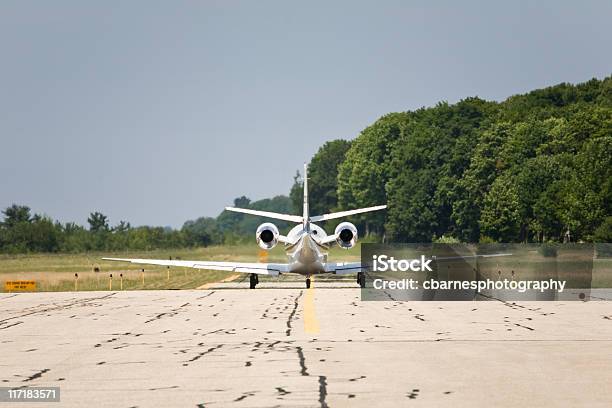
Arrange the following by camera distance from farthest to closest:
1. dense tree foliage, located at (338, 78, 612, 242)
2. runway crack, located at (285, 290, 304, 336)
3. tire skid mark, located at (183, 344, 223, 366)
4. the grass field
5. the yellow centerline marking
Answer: dense tree foliage, located at (338, 78, 612, 242) → the grass field → the yellow centerline marking → runway crack, located at (285, 290, 304, 336) → tire skid mark, located at (183, 344, 223, 366)

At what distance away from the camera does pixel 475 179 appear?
12612cm

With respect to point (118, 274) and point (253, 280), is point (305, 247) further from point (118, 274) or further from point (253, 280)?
point (118, 274)

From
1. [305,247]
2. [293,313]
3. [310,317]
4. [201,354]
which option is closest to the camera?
[201,354]

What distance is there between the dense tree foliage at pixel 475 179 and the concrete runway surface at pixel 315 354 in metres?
60.1

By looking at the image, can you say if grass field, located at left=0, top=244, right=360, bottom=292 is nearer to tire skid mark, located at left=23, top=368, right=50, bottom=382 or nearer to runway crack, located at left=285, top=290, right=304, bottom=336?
runway crack, located at left=285, top=290, right=304, bottom=336

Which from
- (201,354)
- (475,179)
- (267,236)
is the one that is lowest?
(201,354)

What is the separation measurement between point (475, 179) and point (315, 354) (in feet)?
344

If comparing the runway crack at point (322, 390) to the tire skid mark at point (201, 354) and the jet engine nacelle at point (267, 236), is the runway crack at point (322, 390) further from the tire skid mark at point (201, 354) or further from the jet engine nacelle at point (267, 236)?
the jet engine nacelle at point (267, 236)

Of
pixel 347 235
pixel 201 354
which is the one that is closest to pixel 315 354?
pixel 201 354

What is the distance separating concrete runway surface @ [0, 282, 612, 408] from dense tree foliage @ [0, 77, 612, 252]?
60.1 metres

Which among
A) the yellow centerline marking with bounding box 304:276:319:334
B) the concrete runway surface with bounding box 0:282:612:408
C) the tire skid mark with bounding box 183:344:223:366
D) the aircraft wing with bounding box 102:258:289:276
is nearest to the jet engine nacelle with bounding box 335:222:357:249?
the aircraft wing with bounding box 102:258:289:276

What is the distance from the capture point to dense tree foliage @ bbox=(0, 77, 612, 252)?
330ft

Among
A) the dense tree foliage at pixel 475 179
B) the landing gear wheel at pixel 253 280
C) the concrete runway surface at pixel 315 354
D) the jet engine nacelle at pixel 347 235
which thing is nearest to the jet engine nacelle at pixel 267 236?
the landing gear wheel at pixel 253 280

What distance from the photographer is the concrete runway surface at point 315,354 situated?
17.3 m
